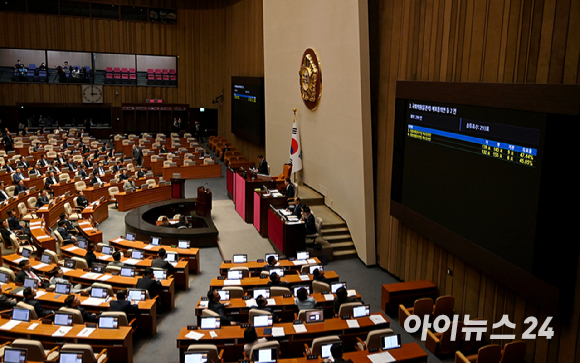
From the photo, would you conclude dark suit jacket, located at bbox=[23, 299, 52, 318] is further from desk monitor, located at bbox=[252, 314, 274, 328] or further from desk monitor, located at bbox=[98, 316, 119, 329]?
desk monitor, located at bbox=[252, 314, 274, 328]

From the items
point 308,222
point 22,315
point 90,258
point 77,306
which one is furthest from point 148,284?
point 308,222

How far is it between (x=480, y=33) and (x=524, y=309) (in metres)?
4.50

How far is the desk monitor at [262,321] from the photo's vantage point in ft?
25.4

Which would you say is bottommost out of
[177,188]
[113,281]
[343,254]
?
[343,254]

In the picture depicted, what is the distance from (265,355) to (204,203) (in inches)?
357

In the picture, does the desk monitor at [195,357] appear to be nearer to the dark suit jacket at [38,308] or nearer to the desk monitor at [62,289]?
the dark suit jacket at [38,308]

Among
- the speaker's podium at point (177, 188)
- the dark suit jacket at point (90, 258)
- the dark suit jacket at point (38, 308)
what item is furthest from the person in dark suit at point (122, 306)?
the speaker's podium at point (177, 188)

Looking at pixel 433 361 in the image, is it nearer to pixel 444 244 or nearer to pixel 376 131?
pixel 444 244

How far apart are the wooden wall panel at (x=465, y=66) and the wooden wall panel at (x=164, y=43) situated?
13.3 metres

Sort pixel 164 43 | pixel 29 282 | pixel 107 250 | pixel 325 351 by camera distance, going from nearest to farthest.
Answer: pixel 325 351 < pixel 29 282 < pixel 107 250 < pixel 164 43

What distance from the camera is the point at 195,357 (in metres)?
6.48

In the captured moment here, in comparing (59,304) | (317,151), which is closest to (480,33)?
(317,151)

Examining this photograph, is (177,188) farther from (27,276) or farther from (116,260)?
(27,276)

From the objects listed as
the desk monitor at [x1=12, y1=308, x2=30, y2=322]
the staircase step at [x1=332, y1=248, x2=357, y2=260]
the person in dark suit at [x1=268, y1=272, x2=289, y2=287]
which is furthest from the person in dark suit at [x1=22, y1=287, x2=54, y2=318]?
the staircase step at [x1=332, y1=248, x2=357, y2=260]
